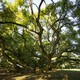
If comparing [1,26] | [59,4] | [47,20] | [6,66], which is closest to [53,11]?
[59,4]

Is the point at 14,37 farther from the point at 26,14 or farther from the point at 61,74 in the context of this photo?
the point at 61,74

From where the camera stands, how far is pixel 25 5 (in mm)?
14211

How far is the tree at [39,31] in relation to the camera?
1291 cm

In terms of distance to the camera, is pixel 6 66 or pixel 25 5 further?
pixel 6 66

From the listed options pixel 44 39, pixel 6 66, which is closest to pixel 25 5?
pixel 44 39

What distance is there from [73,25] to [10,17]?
4.30 m

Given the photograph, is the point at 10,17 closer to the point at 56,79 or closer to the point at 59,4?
the point at 59,4

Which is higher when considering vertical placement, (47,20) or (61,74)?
(47,20)

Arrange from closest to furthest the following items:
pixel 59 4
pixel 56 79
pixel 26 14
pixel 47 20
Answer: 1. pixel 56 79
2. pixel 59 4
3. pixel 26 14
4. pixel 47 20

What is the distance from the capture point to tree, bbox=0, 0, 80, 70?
12.9m

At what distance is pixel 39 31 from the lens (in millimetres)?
12406

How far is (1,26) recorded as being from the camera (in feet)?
48.1

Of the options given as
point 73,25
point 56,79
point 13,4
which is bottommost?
point 56,79

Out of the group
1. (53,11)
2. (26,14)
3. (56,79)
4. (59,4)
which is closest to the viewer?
(56,79)
